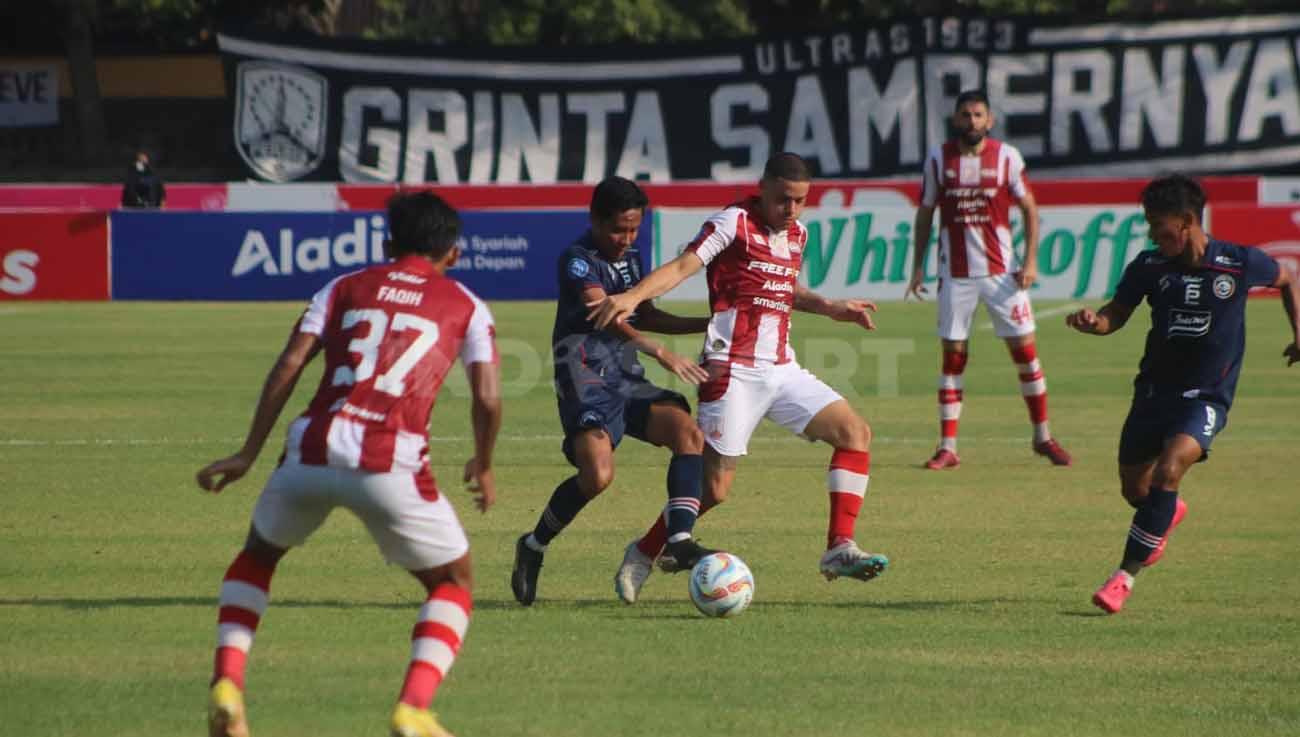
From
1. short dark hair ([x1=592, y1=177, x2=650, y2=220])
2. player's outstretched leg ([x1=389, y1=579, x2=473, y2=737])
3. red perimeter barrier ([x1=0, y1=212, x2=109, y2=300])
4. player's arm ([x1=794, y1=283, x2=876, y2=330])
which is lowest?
red perimeter barrier ([x1=0, y1=212, x2=109, y2=300])

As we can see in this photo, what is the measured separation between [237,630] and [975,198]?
30.2 feet

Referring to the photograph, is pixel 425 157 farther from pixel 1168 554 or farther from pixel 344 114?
pixel 1168 554

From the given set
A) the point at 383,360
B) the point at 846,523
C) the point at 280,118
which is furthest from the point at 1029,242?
the point at 280,118

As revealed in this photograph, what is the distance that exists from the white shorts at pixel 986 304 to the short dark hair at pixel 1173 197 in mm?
5578

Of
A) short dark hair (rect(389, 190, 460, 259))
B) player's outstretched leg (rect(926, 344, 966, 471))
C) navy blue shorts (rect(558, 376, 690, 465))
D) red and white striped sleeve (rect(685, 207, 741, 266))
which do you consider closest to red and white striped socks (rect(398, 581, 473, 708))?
short dark hair (rect(389, 190, 460, 259))

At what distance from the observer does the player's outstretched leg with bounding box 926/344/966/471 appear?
1390 cm

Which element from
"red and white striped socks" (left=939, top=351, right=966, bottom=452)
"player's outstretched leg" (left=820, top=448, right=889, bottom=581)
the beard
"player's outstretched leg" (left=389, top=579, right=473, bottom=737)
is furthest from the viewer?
the beard

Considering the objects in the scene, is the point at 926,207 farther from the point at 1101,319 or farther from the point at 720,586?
the point at 720,586

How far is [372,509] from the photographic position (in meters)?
6.37

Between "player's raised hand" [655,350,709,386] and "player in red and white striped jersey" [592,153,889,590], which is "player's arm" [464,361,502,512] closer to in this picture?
"player's raised hand" [655,350,709,386]

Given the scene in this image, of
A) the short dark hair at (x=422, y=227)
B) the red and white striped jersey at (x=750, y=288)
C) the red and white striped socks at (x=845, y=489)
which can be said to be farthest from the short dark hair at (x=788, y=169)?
the short dark hair at (x=422, y=227)

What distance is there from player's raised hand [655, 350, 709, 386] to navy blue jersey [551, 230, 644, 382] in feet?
1.58

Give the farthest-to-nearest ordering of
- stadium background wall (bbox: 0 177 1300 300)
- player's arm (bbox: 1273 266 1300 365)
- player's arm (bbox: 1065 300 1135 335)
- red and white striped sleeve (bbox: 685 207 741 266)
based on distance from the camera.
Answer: stadium background wall (bbox: 0 177 1300 300) < red and white striped sleeve (bbox: 685 207 741 266) < player's arm (bbox: 1273 266 1300 365) < player's arm (bbox: 1065 300 1135 335)

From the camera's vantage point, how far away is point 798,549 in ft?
→ 34.9
